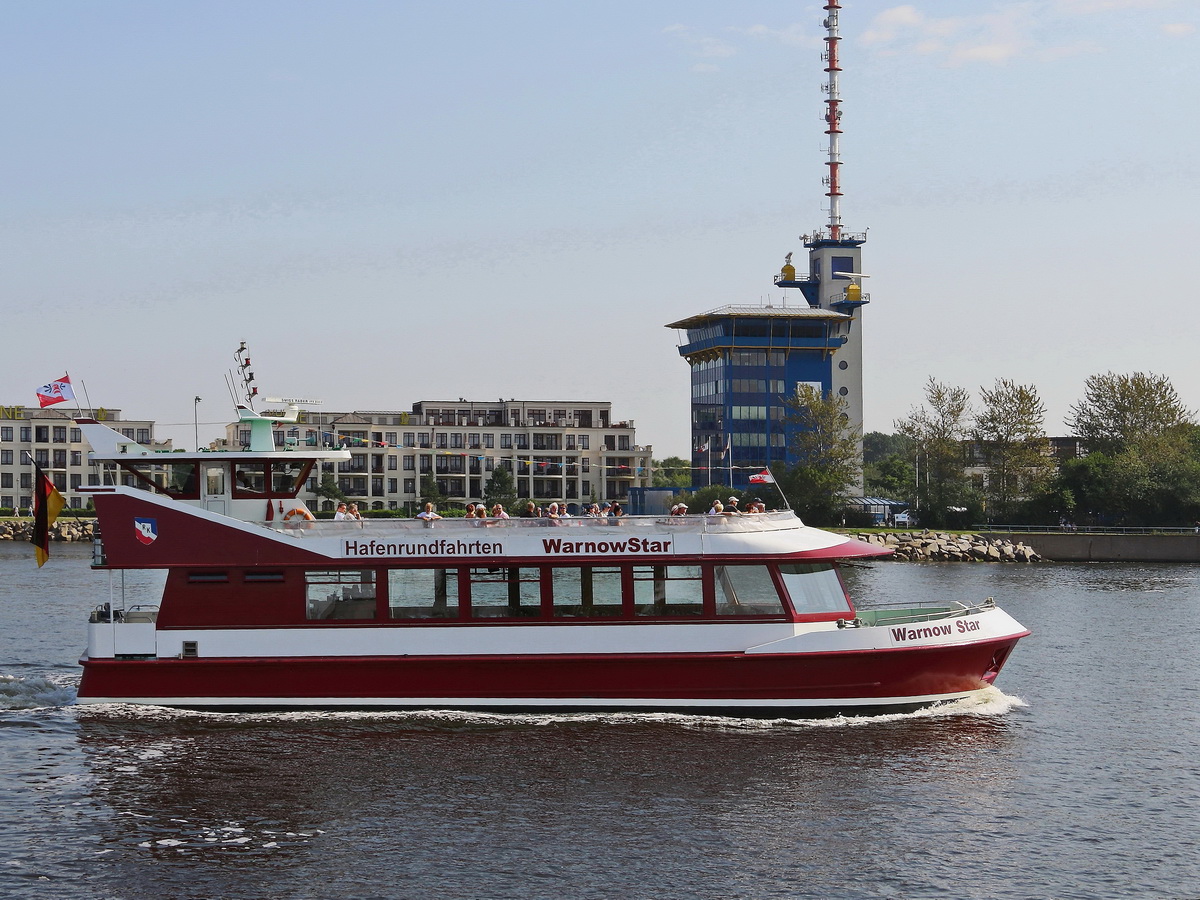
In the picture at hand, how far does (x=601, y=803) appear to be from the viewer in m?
18.4

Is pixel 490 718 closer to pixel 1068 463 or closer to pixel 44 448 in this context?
pixel 1068 463

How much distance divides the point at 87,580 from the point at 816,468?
5225 cm

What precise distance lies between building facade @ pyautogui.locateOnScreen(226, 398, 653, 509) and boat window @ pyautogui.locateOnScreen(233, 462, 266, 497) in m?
93.0

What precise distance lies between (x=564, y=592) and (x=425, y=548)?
2701mm

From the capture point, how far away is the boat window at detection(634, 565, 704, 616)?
76.0 feet

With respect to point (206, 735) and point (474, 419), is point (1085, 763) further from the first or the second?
point (474, 419)

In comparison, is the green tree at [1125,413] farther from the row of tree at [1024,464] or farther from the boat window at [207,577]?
the boat window at [207,577]

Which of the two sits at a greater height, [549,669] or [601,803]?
[549,669]

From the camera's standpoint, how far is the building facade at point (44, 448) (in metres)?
120

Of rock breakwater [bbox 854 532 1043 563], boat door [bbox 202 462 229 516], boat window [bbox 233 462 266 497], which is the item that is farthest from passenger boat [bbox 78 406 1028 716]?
rock breakwater [bbox 854 532 1043 563]

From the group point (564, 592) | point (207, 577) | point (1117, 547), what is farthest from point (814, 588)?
point (1117, 547)

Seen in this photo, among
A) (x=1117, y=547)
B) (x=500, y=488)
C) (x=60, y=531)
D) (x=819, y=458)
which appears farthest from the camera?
(x=500, y=488)

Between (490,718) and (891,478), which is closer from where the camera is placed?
(490,718)

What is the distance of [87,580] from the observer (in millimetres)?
55625
